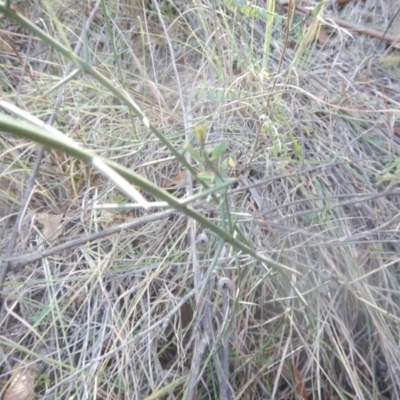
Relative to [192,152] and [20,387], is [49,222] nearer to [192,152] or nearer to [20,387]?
[20,387]

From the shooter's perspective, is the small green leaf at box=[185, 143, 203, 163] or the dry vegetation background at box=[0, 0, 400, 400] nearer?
the small green leaf at box=[185, 143, 203, 163]

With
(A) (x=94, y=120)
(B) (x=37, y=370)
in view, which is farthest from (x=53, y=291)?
(A) (x=94, y=120)

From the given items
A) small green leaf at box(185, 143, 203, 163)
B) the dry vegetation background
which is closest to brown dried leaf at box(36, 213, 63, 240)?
the dry vegetation background

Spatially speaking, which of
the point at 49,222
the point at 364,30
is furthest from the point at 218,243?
the point at 364,30

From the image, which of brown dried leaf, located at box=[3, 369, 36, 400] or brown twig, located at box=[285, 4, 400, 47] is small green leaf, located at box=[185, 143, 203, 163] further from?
brown twig, located at box=[285, 4, 400, 47]

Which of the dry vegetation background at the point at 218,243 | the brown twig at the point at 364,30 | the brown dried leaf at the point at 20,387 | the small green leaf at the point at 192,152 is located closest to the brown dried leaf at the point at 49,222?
the dry vegetation background at the point at 218,243

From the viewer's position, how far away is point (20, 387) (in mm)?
1237

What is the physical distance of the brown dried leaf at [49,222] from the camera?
4.59 ft

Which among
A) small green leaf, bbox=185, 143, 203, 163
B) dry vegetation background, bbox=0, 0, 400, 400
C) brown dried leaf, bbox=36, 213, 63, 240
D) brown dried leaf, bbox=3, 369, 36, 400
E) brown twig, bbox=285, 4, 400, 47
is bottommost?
brown dried leaf, bbox=3, 369, 36, 400

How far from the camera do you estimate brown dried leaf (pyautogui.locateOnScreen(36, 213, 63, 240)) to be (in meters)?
1.40

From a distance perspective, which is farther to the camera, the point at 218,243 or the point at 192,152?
the point at 218,243

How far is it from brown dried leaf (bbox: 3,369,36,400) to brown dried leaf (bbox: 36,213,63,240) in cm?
34

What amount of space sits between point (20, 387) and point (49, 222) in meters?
0.41

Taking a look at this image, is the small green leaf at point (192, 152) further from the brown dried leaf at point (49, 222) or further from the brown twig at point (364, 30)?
the brown twig at point (364, 30)
